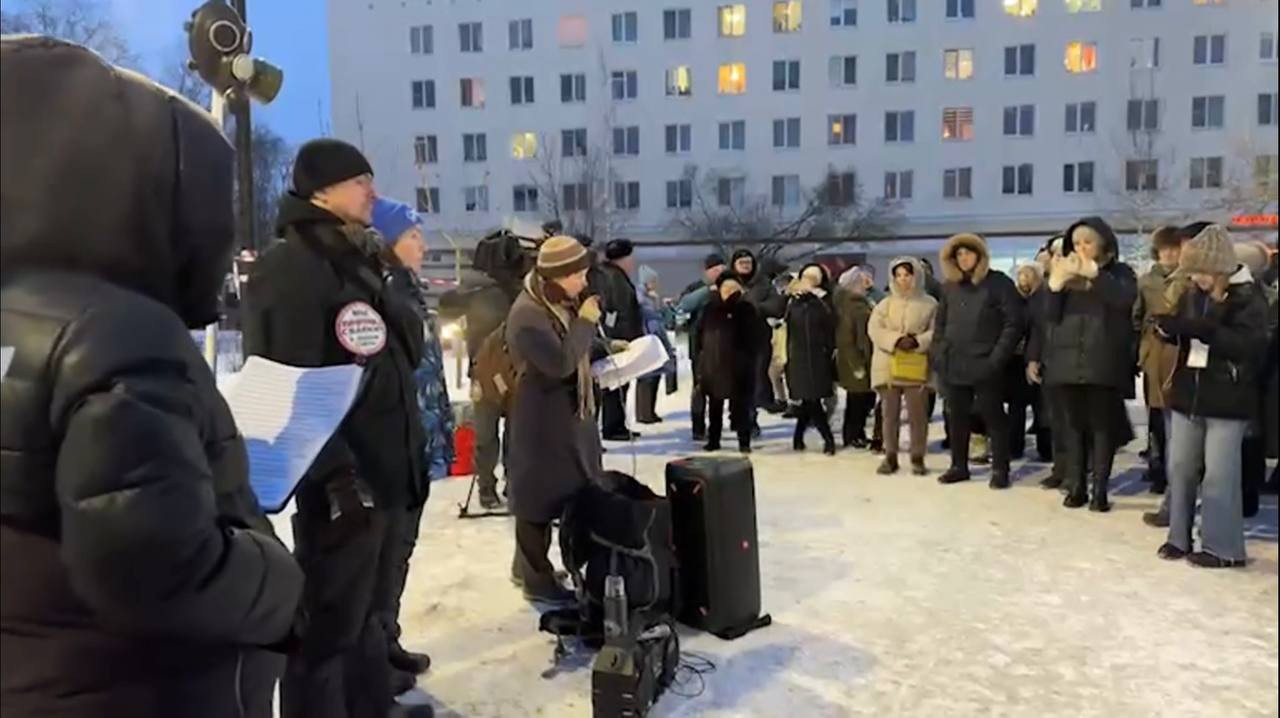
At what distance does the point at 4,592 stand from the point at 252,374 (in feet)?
2.06

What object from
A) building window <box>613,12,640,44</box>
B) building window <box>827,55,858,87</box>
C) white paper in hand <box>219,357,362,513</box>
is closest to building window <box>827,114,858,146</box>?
building window <box>827,55,858,87</box>

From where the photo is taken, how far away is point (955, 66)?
1861cm

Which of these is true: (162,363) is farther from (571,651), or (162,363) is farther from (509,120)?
(509,120)

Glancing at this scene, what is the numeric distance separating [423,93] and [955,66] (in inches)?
381

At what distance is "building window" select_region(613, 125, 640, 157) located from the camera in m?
24.7

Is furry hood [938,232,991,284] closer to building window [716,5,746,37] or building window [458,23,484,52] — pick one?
building window [458,23,484,52]

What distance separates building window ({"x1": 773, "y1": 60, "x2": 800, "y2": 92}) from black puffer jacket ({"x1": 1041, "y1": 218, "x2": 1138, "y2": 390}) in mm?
15075

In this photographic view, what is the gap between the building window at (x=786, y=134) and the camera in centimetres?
2455

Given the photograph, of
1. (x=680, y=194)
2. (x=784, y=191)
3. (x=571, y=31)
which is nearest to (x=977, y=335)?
(x=571, y=31)

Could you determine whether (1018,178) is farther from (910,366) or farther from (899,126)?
(910,366)

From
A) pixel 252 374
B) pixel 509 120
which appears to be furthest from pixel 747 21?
pixel 252 374

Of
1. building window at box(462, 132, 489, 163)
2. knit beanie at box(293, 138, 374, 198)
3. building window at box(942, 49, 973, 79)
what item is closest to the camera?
knit beanie at box(293, 138, 374, 198)

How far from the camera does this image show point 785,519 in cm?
548

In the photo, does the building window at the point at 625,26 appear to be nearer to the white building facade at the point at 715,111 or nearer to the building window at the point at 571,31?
the white building facade at the point at 715,111
